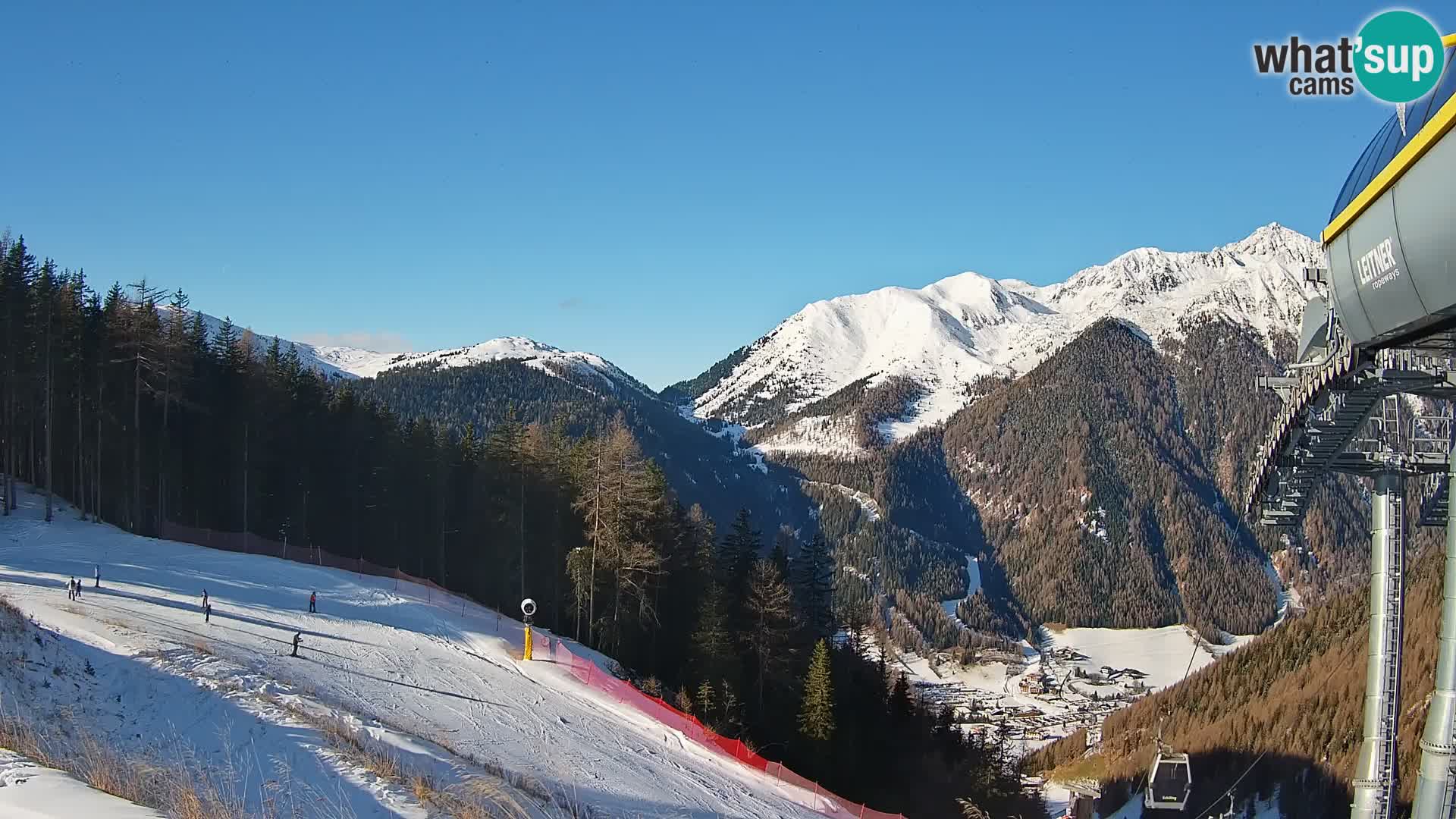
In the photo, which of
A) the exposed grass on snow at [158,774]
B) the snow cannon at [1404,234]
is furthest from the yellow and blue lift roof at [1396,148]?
the exposed grass on snow at [158,774]

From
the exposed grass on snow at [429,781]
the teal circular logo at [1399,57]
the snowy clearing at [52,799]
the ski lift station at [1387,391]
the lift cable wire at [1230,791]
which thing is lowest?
the lift cable wire at [1230,791]

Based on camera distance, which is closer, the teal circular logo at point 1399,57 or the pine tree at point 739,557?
the teal circular logo at point 1399,57

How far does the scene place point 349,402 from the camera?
162 ft

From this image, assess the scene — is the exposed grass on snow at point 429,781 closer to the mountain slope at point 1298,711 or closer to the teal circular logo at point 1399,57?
the teal circular logo at point 1399,57

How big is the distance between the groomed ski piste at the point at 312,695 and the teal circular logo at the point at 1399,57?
1056 centimetres

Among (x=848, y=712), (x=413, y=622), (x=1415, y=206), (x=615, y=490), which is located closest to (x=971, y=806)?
(x=1415, y=206)

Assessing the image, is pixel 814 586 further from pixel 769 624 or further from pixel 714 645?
pixel 714 645

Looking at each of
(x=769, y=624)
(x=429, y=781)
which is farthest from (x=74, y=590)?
(x=769, y=624)

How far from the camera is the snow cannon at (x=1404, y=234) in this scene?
7.08 meters

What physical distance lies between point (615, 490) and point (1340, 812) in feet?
118

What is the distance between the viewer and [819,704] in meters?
34.3

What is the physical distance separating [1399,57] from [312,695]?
1935 centimetres

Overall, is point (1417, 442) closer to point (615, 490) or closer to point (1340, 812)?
point (615, 490)

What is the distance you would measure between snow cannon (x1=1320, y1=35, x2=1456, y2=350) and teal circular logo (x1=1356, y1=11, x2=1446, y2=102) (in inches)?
7.6
